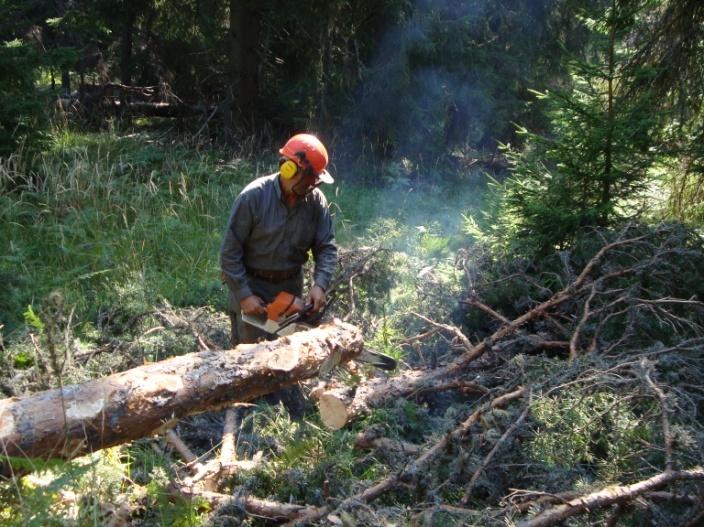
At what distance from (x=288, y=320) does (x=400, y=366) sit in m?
1.32

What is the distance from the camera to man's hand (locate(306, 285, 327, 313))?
4980 mm

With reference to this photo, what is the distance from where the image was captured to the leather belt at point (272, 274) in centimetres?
523

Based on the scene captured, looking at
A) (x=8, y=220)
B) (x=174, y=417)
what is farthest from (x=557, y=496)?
(x=8, y=220)

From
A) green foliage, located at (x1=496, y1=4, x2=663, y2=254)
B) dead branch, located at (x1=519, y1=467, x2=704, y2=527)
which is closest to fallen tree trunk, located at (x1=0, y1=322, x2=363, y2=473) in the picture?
dead branch, located at (x1=519, y1=467, x2=704, y2=527)

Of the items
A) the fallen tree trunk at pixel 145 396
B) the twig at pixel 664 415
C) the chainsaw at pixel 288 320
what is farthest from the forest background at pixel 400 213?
the chainsaw at pixel 288 320

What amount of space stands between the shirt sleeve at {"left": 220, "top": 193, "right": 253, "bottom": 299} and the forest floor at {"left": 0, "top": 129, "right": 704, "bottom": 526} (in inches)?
28.7

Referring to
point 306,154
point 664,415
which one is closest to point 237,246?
point 306,154

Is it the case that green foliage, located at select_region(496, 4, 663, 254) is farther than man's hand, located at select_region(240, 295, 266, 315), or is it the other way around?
green foliage, located at select_region(496, 4, 663, 254)

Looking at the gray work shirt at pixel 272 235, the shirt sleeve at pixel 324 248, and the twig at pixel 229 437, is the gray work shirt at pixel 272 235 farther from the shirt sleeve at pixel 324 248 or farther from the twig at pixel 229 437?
the twig at pixel 229 437

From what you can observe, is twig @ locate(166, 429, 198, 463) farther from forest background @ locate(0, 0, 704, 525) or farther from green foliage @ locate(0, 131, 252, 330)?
green foliage @ locate(0, 131, 252, 330)

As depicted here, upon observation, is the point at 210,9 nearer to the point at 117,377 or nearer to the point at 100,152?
the point at 100,152

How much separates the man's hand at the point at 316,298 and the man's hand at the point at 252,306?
1.08 ft

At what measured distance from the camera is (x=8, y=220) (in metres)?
7.59

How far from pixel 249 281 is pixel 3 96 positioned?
4.16 meters
